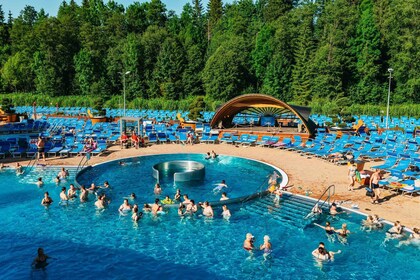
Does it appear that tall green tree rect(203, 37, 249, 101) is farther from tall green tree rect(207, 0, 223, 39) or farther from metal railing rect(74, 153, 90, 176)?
metal railing rect(74, 153, 90, 176)

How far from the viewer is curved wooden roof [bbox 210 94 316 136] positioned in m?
23.7

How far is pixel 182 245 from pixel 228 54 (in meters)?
41.1

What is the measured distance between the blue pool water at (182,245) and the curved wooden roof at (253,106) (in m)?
10.7

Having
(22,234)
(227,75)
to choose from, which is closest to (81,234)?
(22,234)

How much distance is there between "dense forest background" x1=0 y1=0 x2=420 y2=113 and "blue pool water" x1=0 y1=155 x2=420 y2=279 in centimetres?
2779

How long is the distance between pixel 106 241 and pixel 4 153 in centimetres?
1284

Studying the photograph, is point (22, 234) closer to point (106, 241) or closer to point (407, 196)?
point (106, 241)

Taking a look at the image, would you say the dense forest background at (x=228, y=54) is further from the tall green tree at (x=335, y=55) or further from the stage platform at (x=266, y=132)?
the stage platform at (x=266, y=132)

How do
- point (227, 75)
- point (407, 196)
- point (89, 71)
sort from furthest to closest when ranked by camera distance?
point (89, 71)
point (227, 75)
point (407, 196)

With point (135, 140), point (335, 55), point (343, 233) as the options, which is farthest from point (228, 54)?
point (343, 233)

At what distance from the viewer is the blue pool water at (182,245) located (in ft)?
30.3

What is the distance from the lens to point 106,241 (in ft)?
35.6

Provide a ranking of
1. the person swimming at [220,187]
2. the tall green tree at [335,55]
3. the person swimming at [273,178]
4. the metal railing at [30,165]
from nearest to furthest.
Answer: the person swimming at [273,178] < the person swimming at [220,187] < the metal railing at [30,165] < the tall green tree at [335,55]

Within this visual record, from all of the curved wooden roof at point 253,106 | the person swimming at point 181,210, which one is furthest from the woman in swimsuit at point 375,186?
the curved wooden roof at point 253,106
